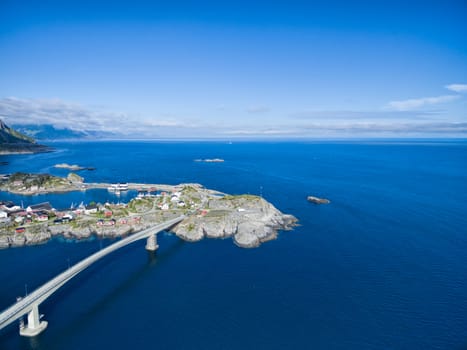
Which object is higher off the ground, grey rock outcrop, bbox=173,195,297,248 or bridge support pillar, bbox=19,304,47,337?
grey rock outcrop, bbox=173,195,297,248

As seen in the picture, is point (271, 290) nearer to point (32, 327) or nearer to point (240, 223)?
point (240, 223)

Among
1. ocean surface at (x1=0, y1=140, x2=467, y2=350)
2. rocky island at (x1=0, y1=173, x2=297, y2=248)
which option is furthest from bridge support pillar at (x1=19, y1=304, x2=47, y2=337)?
rocky island at (x1=0, y1=173, x2=297, y2=248)

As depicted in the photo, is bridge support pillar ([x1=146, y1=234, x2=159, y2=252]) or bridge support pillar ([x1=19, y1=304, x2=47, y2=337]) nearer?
bridge support pillar ([x1=19, y1=304, x2=47, y2=337])

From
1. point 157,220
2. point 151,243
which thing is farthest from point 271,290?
point 157,220

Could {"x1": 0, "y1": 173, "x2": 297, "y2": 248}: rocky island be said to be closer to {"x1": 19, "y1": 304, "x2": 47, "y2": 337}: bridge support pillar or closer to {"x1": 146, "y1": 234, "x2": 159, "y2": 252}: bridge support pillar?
{"x1": 146, "y1": 234, "x2": 159, "y2": 252}: bridge support pillar

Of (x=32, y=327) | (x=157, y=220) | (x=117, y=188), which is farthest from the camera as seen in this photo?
(x=117, y=188)

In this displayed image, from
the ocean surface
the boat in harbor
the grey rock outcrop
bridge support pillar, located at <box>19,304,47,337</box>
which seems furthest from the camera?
the boat in harbor

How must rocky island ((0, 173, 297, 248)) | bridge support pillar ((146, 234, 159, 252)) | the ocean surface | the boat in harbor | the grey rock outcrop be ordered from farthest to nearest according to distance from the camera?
the boat in harbor, the grey rock outcrop, rocky island ((0, 173, 297, 248)), bridge support pillar ((146, 234, 159, 252)), the ocean surface

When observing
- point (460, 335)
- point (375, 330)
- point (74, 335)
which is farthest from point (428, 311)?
point (74, 335)

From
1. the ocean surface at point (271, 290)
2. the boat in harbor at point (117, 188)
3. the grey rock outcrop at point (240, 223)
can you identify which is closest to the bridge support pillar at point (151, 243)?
the ocean surface at point (271, 290)
